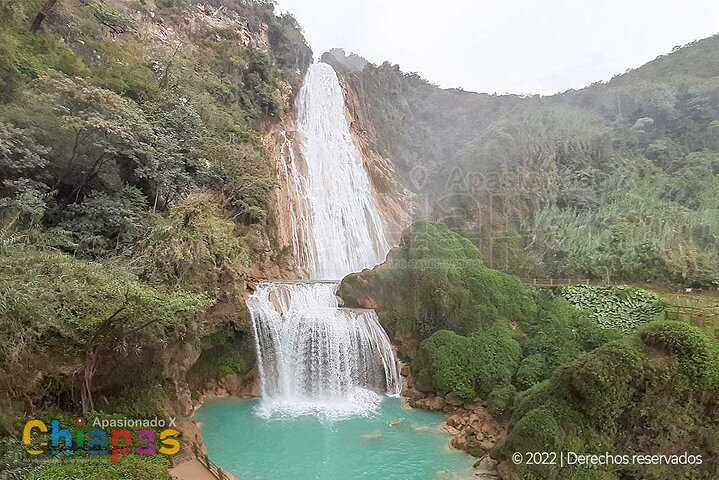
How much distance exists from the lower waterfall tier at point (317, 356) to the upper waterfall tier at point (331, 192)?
642 cm

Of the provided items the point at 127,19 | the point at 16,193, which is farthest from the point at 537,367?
the point at 127,19

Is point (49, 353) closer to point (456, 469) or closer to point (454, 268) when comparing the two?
point (456, 469)

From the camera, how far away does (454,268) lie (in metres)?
16.2

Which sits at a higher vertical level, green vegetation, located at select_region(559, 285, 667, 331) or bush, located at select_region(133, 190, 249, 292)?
bush, located at select_region(133, 190, 249, 292)

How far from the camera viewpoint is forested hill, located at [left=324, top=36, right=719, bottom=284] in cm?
1886

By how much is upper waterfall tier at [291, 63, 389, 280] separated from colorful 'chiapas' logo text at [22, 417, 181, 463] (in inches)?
486

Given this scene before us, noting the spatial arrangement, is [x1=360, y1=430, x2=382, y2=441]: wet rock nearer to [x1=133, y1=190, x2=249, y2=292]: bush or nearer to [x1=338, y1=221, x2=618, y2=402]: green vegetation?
[x1=338, y1=221, x2=618, y2=402]: green vegetation

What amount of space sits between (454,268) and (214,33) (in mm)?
20109

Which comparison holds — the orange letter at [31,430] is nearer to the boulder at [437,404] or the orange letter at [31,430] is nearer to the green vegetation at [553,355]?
the green vegetation at [553,355]

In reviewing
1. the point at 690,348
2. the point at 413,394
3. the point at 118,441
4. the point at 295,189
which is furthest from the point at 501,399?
the point at 295,189

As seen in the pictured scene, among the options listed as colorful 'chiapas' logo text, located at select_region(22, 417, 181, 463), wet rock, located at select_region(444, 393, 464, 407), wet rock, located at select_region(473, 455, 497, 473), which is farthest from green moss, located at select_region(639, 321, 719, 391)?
colorful 'chiapas' logo text, located at select_region(22, 417, 181, 463)

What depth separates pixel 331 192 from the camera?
81.7 ft

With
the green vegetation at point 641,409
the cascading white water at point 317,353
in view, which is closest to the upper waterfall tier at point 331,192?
the cascading white water at point 317,353

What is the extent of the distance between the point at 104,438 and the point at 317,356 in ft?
22.9
